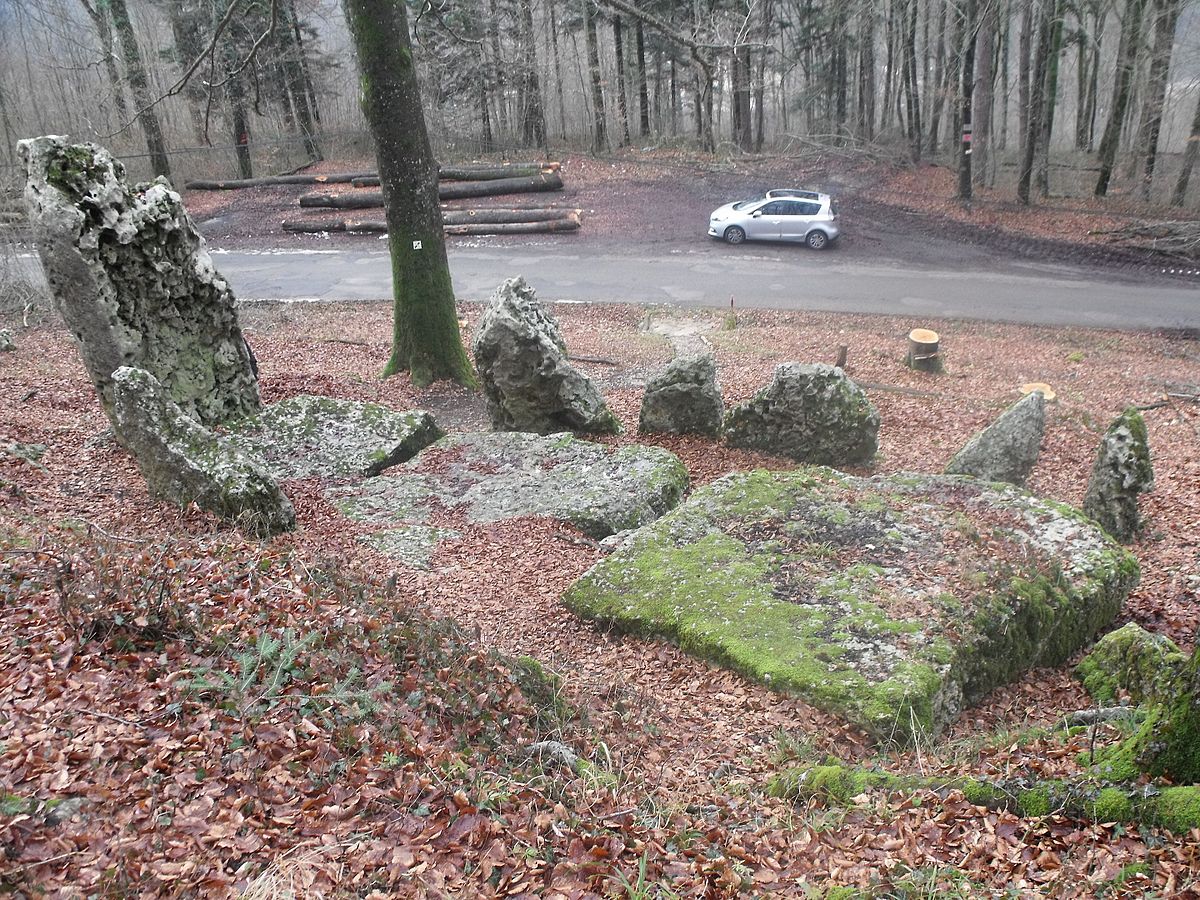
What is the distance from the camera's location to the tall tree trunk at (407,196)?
1081 cm

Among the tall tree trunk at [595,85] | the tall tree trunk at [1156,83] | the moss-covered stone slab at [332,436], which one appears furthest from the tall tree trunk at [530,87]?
the moss-covered stone slab at [332,436]

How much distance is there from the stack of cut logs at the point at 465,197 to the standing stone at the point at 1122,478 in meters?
19.5

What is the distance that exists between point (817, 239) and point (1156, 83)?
11.1 meters

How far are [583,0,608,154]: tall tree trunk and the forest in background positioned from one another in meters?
0.10

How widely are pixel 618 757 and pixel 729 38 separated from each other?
3019 cm

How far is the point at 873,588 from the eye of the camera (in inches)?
230

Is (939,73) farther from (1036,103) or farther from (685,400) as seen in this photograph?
(685,400)

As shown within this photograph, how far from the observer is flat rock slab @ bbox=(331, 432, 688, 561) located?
7633 millimetres

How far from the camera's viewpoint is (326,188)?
29.4 meters

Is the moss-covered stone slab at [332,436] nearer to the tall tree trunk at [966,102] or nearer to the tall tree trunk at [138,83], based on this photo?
the tall tree trunk at [138,83]

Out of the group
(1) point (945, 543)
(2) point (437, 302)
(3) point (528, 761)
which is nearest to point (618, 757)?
(3) point (528, 761)

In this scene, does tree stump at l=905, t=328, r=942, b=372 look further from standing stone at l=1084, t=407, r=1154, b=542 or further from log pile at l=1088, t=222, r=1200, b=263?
log pile at l=1088, t=222, r=1200, b=263

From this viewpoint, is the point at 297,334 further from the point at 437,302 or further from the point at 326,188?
the point at 326,188

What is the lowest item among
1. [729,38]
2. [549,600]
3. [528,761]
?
[549,600]
